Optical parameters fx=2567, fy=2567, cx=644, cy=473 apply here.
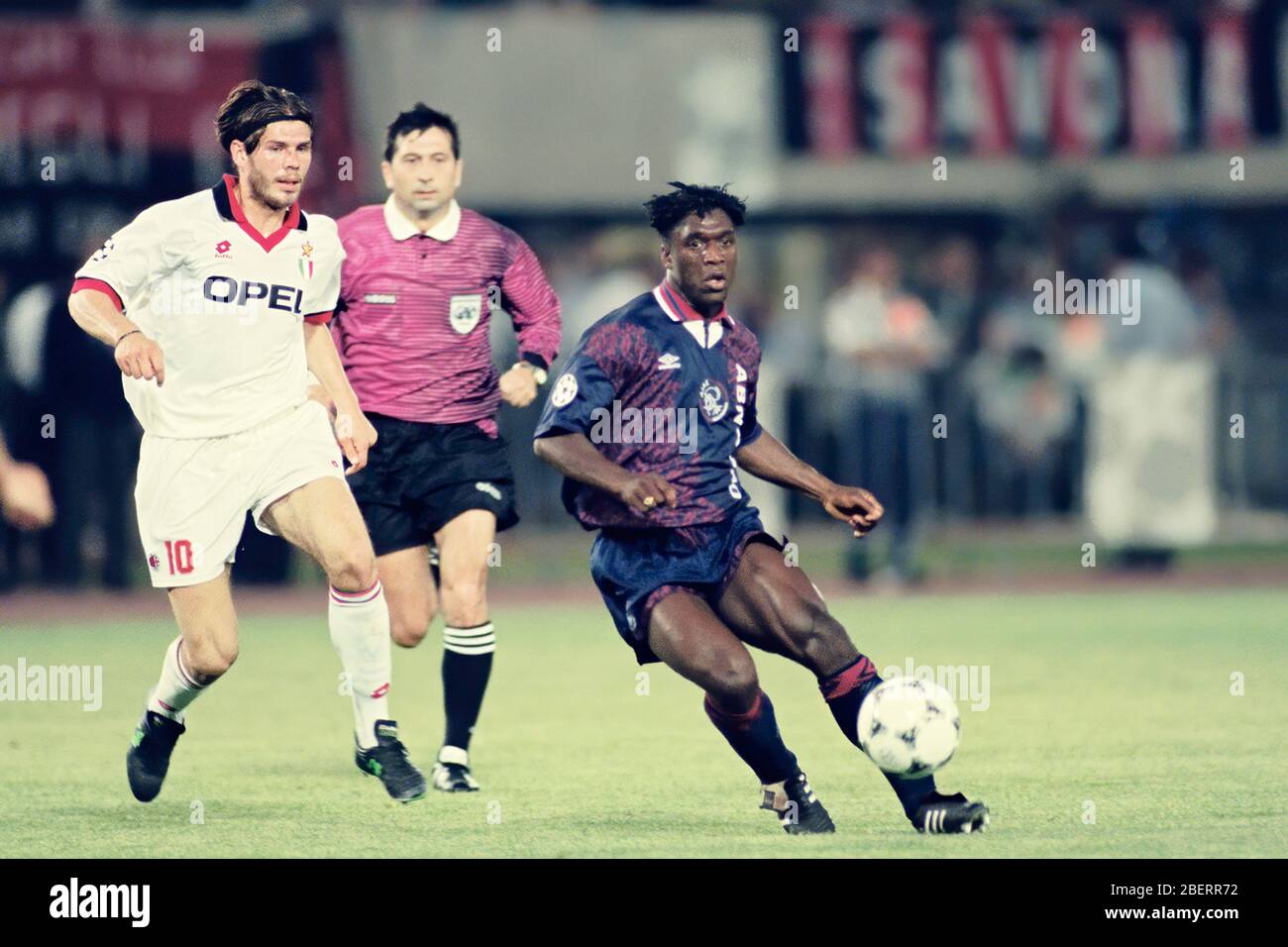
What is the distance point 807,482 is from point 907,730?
1.06 metres

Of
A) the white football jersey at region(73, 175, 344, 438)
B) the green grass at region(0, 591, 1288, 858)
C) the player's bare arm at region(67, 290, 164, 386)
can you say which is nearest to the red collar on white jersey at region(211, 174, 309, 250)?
the white football jersey at region(73, 175, 344, 438)

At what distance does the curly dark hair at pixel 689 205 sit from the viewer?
8461 millimetres

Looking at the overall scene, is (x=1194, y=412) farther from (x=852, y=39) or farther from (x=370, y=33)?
(x=370, y=33)

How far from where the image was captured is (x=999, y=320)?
21609 mm

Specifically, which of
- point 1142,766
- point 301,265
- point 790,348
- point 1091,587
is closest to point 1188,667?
point 1142,766

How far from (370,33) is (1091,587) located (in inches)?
299

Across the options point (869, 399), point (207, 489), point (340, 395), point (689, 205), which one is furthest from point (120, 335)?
point (869, 399)

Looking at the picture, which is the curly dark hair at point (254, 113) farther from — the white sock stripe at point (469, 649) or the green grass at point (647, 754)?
the green grass at point (647, 754)

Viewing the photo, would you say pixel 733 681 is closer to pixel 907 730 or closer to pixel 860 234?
pixel 907 730

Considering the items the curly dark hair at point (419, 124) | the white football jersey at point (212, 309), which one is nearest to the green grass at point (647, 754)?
the white football jersey at point (212, 309)

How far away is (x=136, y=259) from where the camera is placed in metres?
8.67

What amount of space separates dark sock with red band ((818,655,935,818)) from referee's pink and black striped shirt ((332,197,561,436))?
2378mm

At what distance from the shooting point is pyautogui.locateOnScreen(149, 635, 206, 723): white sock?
8.95 metres

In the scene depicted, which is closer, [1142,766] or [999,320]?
[1142,766]
